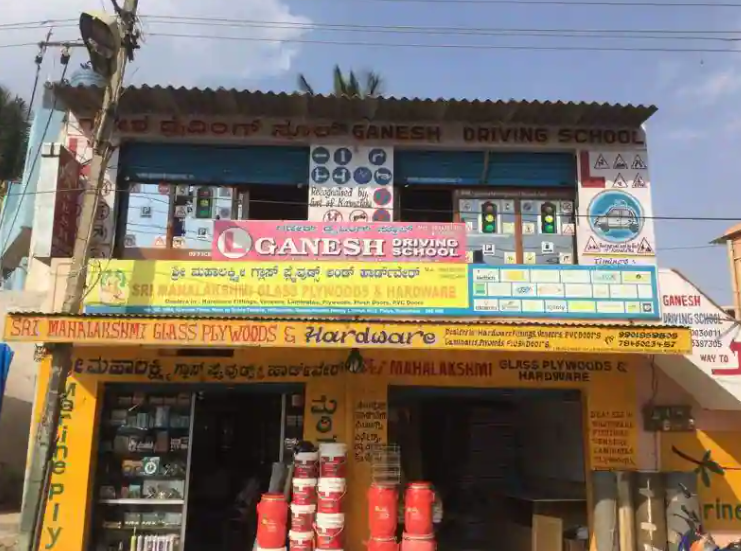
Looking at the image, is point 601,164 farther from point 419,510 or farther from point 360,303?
point 419,510

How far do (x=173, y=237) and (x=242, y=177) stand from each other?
1.34 metres

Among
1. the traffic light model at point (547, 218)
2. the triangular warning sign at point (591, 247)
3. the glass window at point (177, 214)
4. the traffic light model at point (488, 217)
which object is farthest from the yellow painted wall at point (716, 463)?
the glass window at point (177, 214)

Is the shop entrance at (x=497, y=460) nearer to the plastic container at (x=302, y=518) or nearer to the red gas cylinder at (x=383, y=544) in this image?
the red gas cylinder at (x=383, y=544)

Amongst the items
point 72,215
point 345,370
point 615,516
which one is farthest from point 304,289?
point 615,516

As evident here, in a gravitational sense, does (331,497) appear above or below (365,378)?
below

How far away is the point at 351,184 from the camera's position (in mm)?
9477

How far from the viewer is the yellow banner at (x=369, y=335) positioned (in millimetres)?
7445

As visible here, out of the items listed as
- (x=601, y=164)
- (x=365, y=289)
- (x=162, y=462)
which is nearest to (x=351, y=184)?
(x=365, y=289)

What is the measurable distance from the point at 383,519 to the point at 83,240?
4775 millimetres

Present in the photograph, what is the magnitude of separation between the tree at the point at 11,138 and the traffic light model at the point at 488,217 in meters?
20.3

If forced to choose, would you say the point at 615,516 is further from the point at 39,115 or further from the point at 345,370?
the point at 39,115

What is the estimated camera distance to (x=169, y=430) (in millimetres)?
8859

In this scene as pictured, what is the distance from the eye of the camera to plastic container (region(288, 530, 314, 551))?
25.6 ft

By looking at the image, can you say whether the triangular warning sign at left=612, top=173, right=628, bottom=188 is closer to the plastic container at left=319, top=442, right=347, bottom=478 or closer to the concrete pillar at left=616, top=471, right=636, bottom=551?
the concrete pillar at left=616, top=471, right=636, bottom=551
